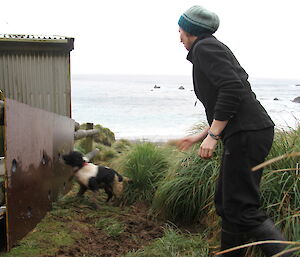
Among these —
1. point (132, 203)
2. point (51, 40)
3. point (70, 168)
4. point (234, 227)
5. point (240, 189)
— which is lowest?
point (132, 203)

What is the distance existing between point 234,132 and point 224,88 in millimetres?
310

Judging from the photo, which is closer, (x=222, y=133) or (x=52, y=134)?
(x=222, y=133)

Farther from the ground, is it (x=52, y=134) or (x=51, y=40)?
(x=51, y=40)

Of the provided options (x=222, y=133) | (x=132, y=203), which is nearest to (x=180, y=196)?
(x=132, y=203)

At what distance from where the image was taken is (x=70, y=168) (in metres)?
5.70

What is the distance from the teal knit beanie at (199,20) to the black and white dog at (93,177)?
9.82ft

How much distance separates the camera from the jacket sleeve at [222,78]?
2.35 meters

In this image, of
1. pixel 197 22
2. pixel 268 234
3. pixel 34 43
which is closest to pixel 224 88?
pixel 197 22

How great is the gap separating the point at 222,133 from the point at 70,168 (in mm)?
3612

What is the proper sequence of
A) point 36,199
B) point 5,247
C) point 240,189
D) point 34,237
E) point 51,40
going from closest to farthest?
point 240,189 → point 5,247 → point 34,237 → point 36,199 → point 51,40

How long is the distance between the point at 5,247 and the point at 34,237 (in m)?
0.37

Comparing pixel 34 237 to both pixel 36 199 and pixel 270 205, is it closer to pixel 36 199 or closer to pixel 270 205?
pixel 36 199

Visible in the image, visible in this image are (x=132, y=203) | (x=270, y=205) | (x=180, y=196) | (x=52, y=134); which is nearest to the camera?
(x=270, y=205)

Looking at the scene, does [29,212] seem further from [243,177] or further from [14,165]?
[243,177]
